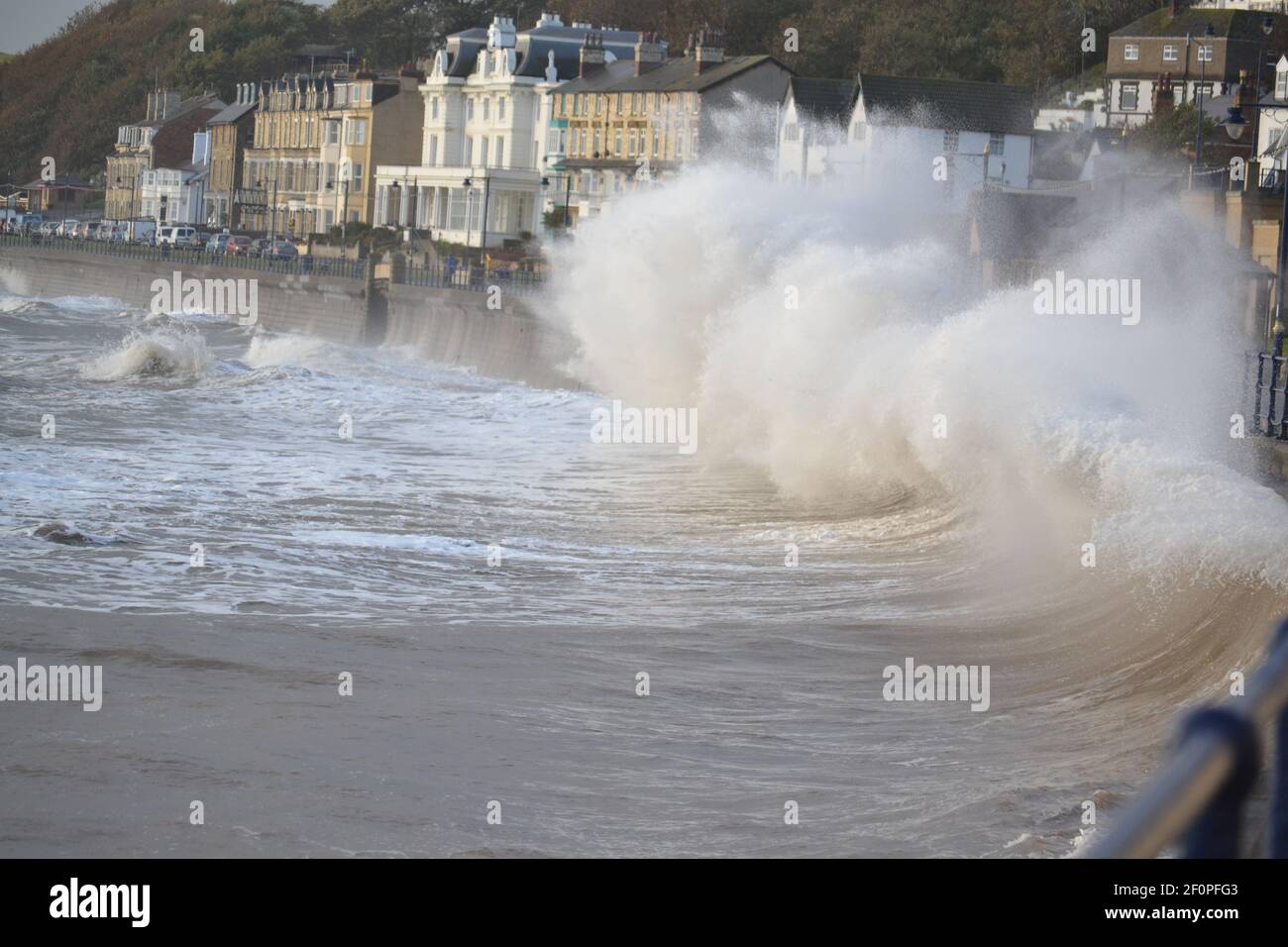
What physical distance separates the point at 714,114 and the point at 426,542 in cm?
5049

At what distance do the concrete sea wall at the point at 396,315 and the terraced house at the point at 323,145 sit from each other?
374 inches

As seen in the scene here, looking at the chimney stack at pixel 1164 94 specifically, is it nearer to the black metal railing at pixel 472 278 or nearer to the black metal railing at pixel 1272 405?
the black metal railing at pixel 472 278

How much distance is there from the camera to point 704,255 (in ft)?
103

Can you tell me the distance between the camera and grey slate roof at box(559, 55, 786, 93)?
65562mm

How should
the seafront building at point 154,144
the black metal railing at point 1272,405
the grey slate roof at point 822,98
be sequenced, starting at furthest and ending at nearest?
the seafront building at point 154,144 < the grey slate roof at point 822,98 < the black metal railing at point 1272,405

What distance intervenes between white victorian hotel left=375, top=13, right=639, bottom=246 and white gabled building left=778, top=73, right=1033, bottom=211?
17160mm

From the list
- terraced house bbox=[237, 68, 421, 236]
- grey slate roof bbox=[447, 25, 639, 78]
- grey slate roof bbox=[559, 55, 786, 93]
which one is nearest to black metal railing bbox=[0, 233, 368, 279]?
terraced house bbox=[237, 68, 421, 236]

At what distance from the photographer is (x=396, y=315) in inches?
2058

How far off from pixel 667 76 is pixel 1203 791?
68146 mm

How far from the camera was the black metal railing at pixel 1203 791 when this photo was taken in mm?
2137

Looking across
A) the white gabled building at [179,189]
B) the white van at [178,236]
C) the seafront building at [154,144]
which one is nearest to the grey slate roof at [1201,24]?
the white van at [178,236]

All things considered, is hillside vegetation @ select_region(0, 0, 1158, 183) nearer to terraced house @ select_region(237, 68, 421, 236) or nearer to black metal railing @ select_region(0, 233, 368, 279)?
terraced house @ select_region(237, 68, 421, 236)

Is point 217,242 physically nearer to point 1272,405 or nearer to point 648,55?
point 648,55

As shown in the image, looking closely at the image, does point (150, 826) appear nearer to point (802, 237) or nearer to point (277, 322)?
point (802, 237)
